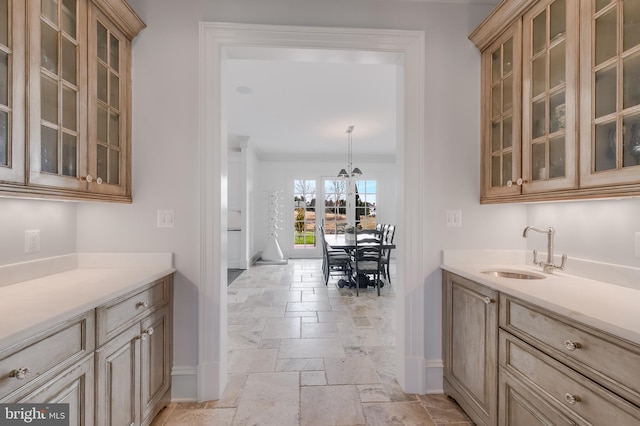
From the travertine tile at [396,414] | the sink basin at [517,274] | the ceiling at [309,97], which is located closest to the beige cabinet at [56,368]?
the travertine tile at [396,414]

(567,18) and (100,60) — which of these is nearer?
(567,18)

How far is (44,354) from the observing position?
3.42ft

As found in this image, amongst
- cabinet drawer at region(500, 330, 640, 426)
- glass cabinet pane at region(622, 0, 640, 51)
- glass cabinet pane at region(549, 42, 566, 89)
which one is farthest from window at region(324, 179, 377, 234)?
glass cabinet pane at region(622, 0, 640, 51)

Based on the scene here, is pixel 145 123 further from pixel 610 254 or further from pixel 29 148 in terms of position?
pixel 610 254

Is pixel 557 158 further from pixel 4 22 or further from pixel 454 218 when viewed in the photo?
pixel 4 22

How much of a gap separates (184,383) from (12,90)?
1.82 metres

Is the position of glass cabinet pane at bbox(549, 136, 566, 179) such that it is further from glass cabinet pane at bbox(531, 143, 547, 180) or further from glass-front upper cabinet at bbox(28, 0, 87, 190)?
glass-front upper cabinet at bbox(28, 0, 87, 190)

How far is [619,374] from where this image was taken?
98 centimetres

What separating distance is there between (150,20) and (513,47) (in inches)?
90.0

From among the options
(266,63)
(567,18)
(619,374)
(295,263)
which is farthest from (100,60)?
(295,263)

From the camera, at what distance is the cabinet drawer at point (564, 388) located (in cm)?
99

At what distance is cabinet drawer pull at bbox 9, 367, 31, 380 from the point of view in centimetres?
93

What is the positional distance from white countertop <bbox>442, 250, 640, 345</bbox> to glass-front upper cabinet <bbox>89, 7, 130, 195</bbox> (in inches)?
85.2

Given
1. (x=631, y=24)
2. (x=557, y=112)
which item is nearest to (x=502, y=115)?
(x=557, y=112)
